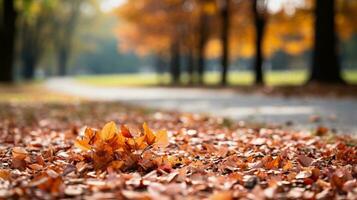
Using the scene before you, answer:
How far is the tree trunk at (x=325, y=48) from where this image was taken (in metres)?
17.3

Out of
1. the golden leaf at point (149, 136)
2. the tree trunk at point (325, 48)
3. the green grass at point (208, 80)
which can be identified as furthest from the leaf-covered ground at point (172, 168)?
the green grass at point (208, 80)

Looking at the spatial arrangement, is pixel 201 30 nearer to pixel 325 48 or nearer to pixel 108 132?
pixel 325 48

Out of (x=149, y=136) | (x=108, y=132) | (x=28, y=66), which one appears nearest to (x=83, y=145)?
(x=108, y=132)

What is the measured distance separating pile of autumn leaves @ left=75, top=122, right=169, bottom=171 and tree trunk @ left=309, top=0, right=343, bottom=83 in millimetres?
14463

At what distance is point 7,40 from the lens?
25.9 metres

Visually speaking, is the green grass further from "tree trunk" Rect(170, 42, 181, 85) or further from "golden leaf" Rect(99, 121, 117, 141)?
"golden leaf" Rect(99, 121, 117, 141)

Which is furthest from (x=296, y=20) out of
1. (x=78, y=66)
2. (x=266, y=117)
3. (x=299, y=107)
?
(x=78, y=66)

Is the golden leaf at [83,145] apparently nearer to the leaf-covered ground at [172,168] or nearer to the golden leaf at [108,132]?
the leaf-covered ground at [172,168]

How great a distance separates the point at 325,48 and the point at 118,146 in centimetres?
1531

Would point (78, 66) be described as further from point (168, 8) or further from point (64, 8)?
point (168, 8)

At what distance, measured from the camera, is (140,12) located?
34562mm

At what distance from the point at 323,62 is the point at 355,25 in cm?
1112

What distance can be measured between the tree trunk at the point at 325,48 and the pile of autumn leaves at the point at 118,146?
1446cm

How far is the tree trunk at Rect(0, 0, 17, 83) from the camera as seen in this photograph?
25.3 meters
